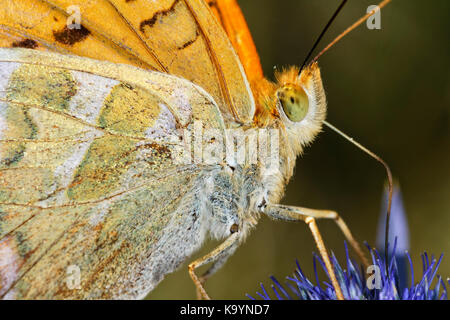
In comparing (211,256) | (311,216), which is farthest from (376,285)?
(211,256)

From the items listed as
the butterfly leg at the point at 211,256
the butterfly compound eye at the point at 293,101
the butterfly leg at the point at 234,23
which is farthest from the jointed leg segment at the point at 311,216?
the butterfly leg at the point at 234,23

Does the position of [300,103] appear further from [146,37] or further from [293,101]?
[146,37]

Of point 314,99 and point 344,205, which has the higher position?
point 314,99

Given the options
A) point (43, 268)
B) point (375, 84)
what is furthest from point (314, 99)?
point (375, 84)

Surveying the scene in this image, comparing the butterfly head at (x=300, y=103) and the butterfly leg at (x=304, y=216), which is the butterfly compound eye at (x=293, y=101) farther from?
the butterfly leg at (x=304, y=216)

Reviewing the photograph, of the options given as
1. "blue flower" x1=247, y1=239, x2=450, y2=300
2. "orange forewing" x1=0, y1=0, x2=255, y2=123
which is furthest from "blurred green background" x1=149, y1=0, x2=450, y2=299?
"orange forewing" x1=0, y1=0, x2=255, y2=123
